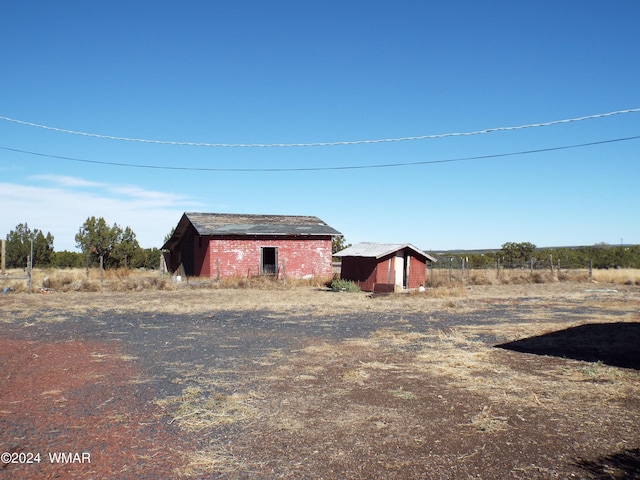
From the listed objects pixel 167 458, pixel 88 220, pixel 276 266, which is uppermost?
pixel 88 220

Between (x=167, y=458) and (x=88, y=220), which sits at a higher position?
(x=88, y=220)

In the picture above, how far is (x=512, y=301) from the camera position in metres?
19.6

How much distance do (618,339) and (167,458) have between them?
9.86 meters

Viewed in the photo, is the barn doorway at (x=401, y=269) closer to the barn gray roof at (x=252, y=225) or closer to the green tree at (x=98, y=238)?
the barn gray roof at (x=252, y=225)

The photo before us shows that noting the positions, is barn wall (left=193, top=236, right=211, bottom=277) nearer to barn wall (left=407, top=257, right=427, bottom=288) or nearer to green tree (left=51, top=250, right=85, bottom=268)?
barn wall (left=407, top=257, right=427, bottom=288)

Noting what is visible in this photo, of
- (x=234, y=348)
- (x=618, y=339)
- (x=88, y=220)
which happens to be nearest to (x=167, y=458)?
(x=234, y=348)

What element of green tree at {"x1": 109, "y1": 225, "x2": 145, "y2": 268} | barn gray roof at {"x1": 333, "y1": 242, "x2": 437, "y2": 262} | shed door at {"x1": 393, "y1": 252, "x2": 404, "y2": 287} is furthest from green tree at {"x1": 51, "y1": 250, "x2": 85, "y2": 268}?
shed door at {"x1": 393, "y1": 252, "x2": 404, "y2": 287}

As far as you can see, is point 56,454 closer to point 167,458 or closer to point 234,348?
point 167,458

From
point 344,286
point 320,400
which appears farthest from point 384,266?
point 320,400

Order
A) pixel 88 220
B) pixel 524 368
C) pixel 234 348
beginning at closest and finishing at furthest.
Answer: pixel 524 368 → pixel 234 348 → pixel 88 220

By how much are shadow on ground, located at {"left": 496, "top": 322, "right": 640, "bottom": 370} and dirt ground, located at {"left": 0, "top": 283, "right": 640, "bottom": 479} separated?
0.15 ft

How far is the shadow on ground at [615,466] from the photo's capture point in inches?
163

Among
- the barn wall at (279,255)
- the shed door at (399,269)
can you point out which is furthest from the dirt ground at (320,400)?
the barn wall at (279,255)

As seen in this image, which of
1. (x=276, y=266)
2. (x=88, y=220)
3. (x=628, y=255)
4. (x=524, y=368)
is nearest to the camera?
(x=524, y=368)
